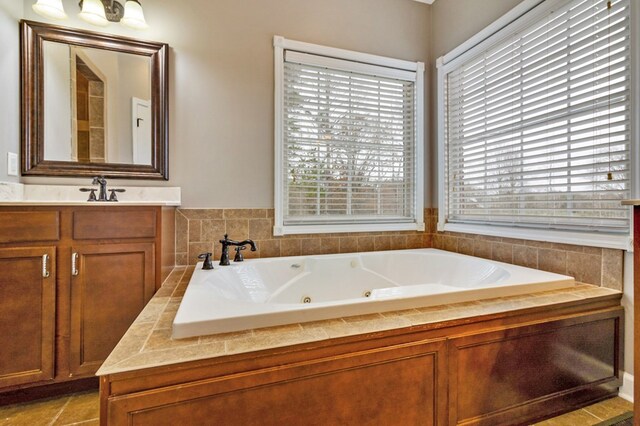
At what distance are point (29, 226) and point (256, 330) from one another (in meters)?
1.36

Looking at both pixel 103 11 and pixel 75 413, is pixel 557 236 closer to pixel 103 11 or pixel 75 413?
pixel 75 413

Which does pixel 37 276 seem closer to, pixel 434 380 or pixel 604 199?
pixel 434 380

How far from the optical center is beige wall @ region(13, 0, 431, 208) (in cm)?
219

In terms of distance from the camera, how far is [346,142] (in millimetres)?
2609

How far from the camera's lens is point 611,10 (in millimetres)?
1587

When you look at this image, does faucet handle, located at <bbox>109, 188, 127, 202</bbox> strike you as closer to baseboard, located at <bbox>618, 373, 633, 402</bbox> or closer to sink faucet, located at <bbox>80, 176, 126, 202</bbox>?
sink faucet, located at <bbox>80, 176, 126, 202</bbox>

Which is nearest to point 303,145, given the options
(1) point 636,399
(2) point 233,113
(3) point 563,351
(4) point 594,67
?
(2) point 233,113

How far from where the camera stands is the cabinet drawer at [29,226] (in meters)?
1.51

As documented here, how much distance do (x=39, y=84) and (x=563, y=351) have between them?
324 cm

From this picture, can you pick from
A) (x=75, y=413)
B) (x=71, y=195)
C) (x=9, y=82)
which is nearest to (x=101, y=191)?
(x=71, y=195)

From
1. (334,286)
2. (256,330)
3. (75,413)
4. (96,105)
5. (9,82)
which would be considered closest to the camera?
(256,330)

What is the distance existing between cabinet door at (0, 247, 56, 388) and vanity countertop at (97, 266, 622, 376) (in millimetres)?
620

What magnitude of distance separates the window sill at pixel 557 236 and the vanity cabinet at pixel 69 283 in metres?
2.22

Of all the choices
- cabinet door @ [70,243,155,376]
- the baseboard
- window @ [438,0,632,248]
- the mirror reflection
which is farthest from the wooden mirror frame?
the baseboard
